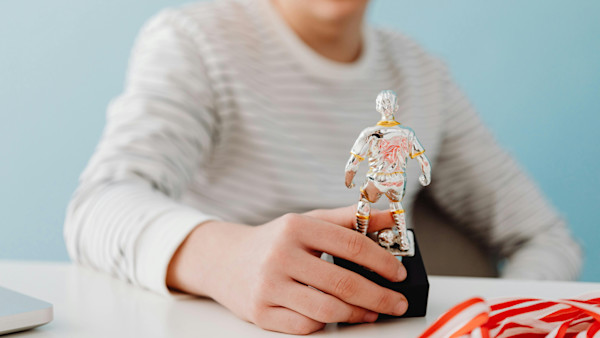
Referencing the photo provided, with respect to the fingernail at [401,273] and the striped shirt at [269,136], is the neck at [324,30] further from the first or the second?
the fingernail at [401,273]

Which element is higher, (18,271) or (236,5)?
(236,5)

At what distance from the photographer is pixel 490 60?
5.61 ft

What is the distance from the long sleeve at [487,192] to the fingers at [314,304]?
717 millimetres

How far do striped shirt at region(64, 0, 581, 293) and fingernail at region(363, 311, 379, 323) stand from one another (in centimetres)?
29

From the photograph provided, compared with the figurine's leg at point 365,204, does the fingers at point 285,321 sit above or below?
below

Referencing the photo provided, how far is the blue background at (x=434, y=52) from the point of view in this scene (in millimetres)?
1691

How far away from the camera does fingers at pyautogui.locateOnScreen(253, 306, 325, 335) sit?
19.2 inches

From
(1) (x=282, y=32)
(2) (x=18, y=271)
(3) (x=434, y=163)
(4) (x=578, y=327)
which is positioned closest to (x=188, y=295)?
(2) (x=18, y=271)

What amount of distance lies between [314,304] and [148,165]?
400mm

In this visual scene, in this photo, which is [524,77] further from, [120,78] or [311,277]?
[311,277]

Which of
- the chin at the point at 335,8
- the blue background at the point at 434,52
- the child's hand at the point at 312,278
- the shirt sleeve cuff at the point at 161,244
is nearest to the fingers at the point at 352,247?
the child's hand at the point at 312,278

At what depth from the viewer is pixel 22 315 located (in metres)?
0.47

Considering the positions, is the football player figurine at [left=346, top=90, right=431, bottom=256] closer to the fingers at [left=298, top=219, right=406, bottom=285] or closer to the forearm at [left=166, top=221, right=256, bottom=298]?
the fingers at [left=298, top=219, right=406, bottom=285]

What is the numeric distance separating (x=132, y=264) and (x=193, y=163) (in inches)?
12.2
